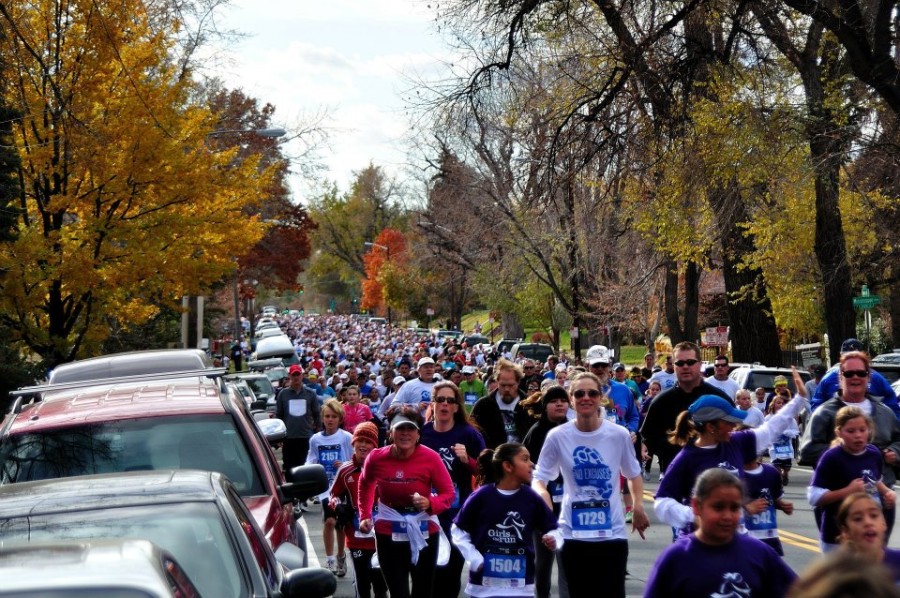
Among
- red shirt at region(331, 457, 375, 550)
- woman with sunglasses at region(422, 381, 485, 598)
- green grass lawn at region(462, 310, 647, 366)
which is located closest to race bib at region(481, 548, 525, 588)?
woman with sunglasses at region(422, 381, 485, 598)

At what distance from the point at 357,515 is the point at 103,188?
42.7 feet

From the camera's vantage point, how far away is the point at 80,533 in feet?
16.6

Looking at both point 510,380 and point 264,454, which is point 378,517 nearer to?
point 264,454

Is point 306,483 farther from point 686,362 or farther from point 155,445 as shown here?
point 686,362

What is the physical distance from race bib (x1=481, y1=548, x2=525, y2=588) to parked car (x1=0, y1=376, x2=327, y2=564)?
43.1 inches

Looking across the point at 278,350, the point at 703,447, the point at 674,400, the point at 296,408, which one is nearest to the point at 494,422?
the point at 674,400

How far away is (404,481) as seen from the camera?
30.8 ft

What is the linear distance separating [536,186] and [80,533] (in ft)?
48.6

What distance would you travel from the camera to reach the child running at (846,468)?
808cm

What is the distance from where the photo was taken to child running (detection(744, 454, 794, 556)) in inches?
330

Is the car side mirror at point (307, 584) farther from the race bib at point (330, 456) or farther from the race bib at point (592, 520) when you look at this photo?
the race bib at point (330, 456)

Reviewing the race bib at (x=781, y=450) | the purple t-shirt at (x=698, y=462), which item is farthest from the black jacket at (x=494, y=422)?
the race bib at (x=781, y=450)

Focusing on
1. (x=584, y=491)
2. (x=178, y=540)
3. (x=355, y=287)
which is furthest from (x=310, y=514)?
(x=355, y=287)

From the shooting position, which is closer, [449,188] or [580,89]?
[580,89]
